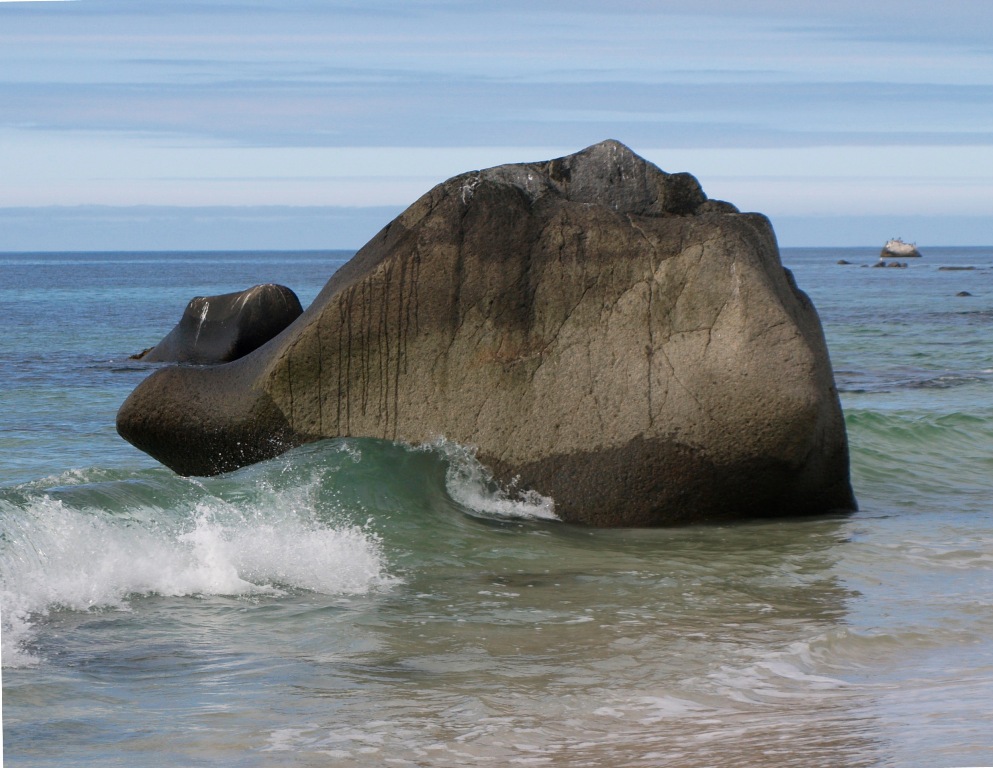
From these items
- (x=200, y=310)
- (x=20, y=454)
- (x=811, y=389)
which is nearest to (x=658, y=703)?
(x=811, y=389)

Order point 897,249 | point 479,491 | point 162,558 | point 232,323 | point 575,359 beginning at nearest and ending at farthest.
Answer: point 162,558 → point 575,359 → point 479,491 → point 232,323 → point 897,249

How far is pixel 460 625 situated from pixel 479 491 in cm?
219

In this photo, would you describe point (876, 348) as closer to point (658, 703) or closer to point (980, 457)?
point (980, 457)

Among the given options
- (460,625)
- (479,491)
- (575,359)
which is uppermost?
(575,359)

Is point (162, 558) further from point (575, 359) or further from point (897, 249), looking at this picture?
point (897, 249)

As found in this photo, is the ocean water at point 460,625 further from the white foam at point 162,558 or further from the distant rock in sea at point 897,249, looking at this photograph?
the distant rock in sea at point 897,249

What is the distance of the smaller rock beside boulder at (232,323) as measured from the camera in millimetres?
11633

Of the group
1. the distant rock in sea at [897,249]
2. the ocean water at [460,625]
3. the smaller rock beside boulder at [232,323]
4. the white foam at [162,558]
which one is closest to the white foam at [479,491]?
the ocean water at [460,625]

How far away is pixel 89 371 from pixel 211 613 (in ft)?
44.2

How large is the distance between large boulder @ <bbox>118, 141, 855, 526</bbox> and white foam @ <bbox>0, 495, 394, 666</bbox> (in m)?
1.06

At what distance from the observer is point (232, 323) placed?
1265 cm

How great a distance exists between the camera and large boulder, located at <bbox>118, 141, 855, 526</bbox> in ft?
24.0

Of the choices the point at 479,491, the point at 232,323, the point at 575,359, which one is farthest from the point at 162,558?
the point at 232,323

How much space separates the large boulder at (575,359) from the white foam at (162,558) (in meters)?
1.06
